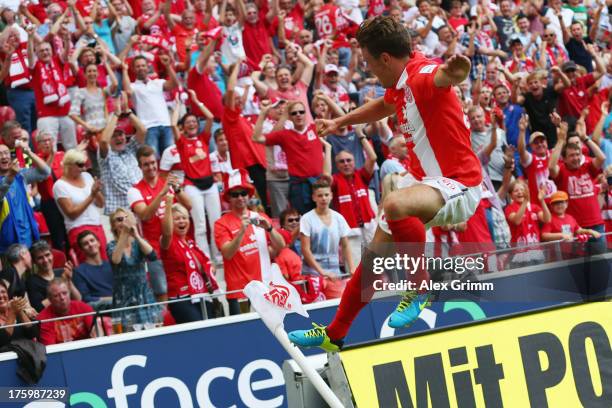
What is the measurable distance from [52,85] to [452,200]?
8437 mm

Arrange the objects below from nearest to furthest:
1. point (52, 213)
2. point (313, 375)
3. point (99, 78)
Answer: point (313, 375)
point (52, 213)
point (99, 78)

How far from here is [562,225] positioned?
42.3 feet

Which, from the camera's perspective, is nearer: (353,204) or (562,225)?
(353,204)

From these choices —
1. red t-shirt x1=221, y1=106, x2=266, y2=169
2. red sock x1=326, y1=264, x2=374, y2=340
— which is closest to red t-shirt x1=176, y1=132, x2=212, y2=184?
red t-shirt x1=221, y1=106, x2=266, y2=169

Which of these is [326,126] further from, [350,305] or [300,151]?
[300,151]

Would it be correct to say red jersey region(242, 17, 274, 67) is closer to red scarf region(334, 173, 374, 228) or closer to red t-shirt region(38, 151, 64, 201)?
red scarf region(334, 173, 374, 228)

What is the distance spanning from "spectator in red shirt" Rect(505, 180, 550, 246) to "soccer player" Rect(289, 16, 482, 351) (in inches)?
249

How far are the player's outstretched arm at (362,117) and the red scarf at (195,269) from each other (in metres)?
4.10

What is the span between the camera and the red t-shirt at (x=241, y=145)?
13.4m

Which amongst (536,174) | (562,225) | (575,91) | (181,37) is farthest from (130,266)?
(575,91)

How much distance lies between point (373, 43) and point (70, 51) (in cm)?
900

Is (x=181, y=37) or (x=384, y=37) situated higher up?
(x=181, y=37)

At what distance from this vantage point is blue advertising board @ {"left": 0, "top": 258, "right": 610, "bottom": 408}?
8312 mm

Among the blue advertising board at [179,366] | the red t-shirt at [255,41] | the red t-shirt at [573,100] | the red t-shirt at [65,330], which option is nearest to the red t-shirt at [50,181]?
the red t-shirt at [65,330]
